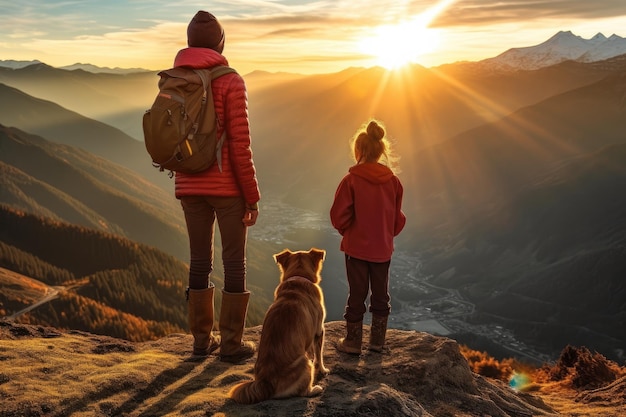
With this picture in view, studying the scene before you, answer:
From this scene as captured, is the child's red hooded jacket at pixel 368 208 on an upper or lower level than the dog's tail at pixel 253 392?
upper

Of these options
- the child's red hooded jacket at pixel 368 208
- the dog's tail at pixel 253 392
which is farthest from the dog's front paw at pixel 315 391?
the child's red hooded jacket at pixel 368 208

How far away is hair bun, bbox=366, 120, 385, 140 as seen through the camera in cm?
759

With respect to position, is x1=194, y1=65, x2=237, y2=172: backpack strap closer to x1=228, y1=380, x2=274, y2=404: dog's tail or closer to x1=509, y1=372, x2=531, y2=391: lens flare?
x1=228, y1=380, x2=274, y2=404: dog's tail

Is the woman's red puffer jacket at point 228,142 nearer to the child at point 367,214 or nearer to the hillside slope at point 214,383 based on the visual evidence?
the child at point 367,214

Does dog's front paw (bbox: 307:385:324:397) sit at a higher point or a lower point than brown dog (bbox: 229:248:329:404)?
lower

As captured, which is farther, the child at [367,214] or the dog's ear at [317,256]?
the child at [367,214]

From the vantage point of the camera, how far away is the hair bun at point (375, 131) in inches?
299

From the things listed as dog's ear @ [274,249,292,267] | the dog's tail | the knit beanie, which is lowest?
the dog's tail

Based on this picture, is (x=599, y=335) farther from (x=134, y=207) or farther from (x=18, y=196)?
(x=18, y=196)

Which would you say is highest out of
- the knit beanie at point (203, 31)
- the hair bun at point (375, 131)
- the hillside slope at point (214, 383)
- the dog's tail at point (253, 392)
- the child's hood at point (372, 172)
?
the knit beanie at point (203, 31)

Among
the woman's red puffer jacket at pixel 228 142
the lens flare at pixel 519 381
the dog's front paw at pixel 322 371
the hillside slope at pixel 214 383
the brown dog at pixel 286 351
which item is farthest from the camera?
the lens flare at pixel 519 381

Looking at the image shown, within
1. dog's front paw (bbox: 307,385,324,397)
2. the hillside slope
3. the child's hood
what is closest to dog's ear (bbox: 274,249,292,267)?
the hillside slope

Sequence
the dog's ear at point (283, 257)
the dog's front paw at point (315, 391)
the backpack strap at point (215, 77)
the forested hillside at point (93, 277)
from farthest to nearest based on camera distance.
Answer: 1. the forested hillside at point (93, 277)
2. the dog's ear at point (283, 257)
3. the backpack strap at point (215, 77)
4. the dog's front paw at point (315, 391)

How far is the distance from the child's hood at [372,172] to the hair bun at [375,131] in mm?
440
